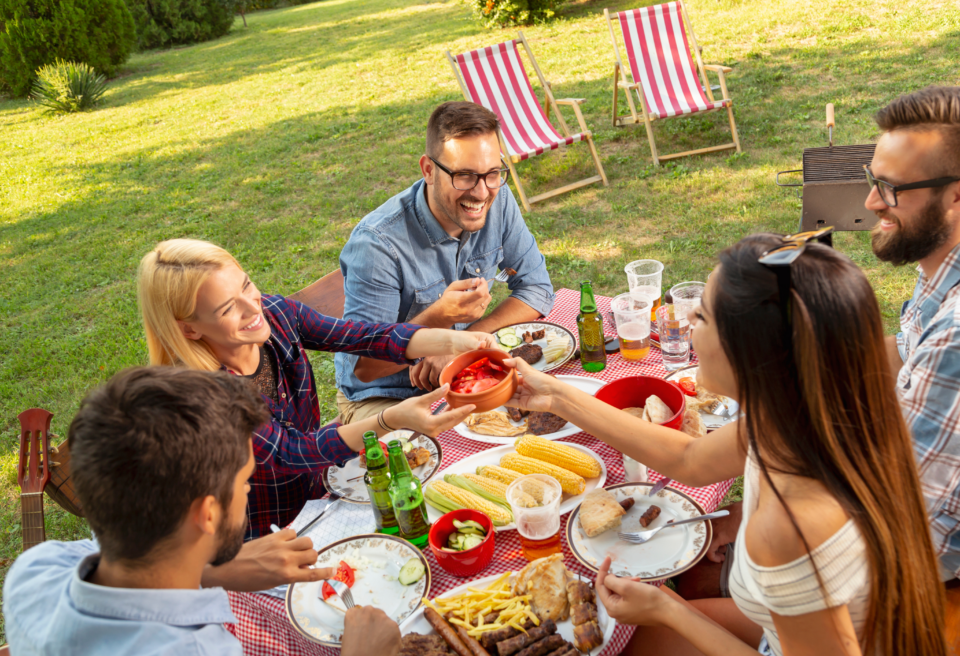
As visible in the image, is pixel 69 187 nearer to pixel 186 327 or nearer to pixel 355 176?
pixel 355 176

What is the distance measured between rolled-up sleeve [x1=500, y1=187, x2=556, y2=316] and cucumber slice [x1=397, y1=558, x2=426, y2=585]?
6.66 feet

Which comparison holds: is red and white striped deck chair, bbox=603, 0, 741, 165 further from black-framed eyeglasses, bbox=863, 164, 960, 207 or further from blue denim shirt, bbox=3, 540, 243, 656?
blue denim shirt, bbox=3, 540, 243, 656

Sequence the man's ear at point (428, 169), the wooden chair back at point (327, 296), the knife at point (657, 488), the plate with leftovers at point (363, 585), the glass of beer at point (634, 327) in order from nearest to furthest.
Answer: the plate with leftovers at point (363, 585) → the knife at point (657, 488) → the glass of beer at point (634, 327) → the man's ear at point (428, 169) → the wooden chair back at point (327, 296)

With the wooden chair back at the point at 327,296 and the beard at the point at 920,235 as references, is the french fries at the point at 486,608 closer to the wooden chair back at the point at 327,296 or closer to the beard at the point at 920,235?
the beard at the point at 920,235

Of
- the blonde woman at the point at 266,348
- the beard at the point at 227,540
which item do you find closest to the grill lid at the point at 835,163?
the blonde woman at the point at 266,348

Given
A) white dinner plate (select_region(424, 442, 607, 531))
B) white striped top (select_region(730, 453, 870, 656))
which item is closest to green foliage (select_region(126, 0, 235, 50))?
white dinner plate (select_region(424, 442, 607, 531))

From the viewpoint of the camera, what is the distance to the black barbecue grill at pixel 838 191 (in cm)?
492

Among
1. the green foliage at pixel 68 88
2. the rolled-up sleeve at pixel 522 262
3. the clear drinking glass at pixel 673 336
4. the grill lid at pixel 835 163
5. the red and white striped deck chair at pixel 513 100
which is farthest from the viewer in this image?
the green foliage at pixel 68 88

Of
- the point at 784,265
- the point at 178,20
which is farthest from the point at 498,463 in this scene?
the point at 178,20

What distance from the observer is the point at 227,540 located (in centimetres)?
179

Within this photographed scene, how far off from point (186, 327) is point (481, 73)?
668 centimetres

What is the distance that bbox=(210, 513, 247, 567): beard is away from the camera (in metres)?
1.76

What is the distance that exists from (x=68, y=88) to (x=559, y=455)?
1832 centimetres

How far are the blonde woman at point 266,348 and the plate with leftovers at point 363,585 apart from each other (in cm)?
48
